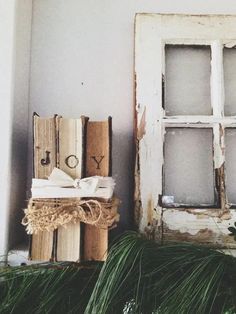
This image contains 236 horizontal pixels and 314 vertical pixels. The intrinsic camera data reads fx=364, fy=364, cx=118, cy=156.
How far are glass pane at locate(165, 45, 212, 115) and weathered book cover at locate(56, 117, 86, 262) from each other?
457 mm

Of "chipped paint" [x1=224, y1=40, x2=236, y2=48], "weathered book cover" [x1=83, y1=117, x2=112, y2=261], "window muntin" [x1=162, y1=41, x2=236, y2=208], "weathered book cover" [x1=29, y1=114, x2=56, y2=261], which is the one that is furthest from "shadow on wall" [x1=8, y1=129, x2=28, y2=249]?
"chipped paint" [x1=224, y1=40, x2=236, y2=48]

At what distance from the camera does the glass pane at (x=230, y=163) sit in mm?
1521

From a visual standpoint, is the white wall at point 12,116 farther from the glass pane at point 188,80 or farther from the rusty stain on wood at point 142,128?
the glass pane at point 188,80

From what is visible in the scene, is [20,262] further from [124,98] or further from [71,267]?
[124,98]

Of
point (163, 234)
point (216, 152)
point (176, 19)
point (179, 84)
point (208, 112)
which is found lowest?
point (163, 234)

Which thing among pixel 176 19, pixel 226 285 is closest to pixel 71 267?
pixel 226 285

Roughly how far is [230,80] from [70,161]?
0.78m

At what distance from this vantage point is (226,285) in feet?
3.72

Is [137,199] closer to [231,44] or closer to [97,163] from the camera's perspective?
[97,163]

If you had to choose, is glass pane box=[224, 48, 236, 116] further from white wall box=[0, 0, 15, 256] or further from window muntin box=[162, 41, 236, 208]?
white wall box=[0, 0, 15, 256]

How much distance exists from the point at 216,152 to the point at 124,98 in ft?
1.47

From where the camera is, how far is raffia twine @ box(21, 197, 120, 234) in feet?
4.03

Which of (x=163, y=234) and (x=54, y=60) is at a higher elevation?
(x=54, y=60)

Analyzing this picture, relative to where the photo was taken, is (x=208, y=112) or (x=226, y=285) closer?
(x=226, y=285)
